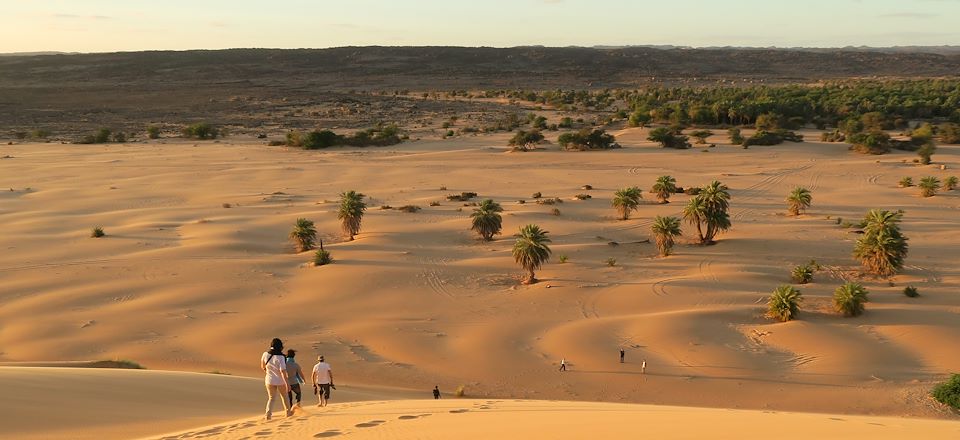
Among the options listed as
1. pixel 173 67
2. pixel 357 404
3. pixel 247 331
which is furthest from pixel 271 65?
pixel 357 404

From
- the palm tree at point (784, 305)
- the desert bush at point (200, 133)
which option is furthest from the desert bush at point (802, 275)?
the desert bush at point (200, 133)

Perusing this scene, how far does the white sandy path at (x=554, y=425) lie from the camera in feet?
36.3

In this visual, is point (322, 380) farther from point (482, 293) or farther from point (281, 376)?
point (482, 293)

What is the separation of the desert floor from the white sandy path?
249 centimetres

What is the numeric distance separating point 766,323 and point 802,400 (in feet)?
16.6

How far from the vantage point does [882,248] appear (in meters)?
28.4

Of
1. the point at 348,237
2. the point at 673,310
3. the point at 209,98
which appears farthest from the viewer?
the point at 209,98

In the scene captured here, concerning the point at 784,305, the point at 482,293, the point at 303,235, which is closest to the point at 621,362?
the point at 784,305

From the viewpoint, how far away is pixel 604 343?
2322 cm

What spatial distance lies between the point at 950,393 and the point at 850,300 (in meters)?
6.08

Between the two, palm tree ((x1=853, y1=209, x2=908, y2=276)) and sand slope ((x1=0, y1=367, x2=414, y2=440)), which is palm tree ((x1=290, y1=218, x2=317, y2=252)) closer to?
sand slope ((x1=0, y1=367, x2=414, y2=440))

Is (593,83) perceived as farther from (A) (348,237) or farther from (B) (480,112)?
(A) (348,237)

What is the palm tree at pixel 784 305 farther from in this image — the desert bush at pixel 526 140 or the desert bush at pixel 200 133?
the desert bush at pixel 200 133

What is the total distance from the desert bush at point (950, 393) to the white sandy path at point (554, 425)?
6441 millimetres
